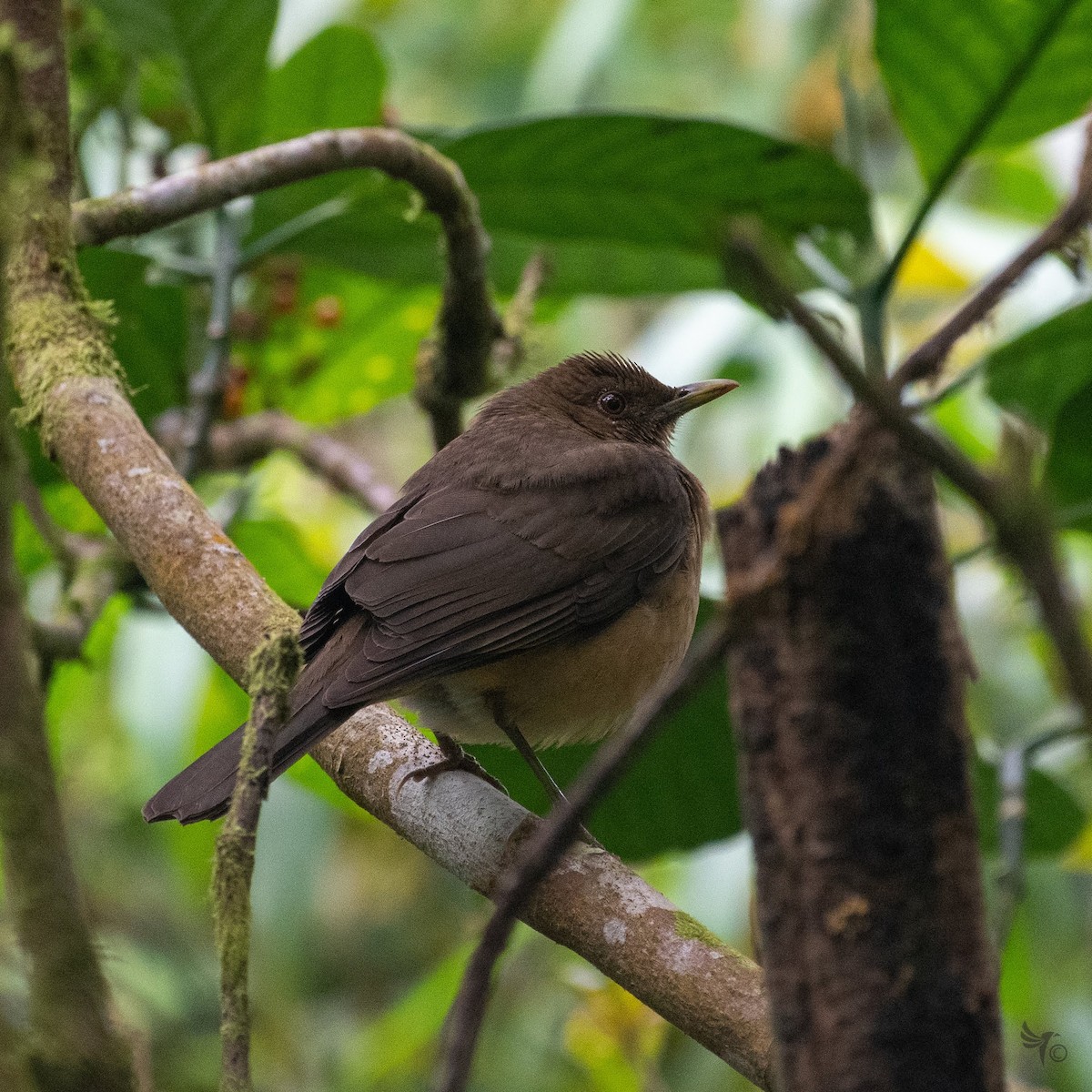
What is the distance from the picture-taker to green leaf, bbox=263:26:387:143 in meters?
4.33

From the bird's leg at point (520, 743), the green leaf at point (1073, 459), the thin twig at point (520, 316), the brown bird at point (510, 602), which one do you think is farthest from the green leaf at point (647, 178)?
the bird's leg at point (520, 743)

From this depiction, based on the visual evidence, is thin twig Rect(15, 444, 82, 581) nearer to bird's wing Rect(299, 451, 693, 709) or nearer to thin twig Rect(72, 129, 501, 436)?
thin twig Rect(72, 129, 501, 436)

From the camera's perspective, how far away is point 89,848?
7.29 meters

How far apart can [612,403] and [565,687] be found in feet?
4.46

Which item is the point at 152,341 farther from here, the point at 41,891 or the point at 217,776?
the point at 41,891

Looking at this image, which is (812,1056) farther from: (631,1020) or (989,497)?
(631,1020)

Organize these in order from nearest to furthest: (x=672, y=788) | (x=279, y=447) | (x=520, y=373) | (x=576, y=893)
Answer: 1. (x=576, y=893)
2. (x=672, y=788)
3. (x=279, y=447)
4. (x=520, y=373)

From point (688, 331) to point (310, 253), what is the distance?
7.16 feet

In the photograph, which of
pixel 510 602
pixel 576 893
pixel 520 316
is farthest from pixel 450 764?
pixel 520 316

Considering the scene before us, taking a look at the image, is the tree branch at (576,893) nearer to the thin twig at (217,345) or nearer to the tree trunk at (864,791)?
the tree trunk at (864,791)

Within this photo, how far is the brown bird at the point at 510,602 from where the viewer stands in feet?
10.4

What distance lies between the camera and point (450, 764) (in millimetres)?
3129

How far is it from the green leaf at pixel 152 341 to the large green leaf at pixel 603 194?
0.40m

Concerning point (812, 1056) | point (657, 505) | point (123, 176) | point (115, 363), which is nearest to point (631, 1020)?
point (657, 505)
